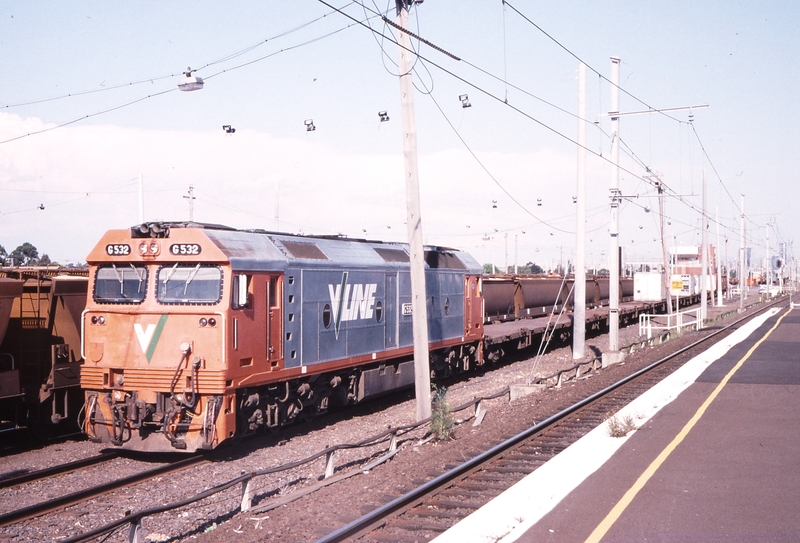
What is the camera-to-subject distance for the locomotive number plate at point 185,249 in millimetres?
12289

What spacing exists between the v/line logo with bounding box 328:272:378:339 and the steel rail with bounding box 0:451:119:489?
4.96 metres

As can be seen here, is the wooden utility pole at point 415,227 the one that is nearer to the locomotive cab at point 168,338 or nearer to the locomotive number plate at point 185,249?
the locomotive cab at point 168,338

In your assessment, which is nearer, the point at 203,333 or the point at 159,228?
the point at 203,333

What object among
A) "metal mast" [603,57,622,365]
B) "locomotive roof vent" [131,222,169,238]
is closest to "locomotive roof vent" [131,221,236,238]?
"locomotive roof vent" [131,222,169,238]

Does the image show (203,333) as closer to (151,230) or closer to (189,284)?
(189,284)

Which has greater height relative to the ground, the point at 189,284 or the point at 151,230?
the point at 151,230

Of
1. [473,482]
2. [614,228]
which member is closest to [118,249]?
[473,482]

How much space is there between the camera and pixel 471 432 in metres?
14.0

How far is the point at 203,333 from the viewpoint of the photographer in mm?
12031

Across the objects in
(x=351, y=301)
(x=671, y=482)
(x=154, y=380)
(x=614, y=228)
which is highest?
(x=614, y=228)

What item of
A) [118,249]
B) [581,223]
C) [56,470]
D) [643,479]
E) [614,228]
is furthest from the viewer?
[614,228]

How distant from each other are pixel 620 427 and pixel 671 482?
322 cm

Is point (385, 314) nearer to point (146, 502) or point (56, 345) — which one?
point (56, 345)

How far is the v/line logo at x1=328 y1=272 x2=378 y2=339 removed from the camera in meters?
15.3
